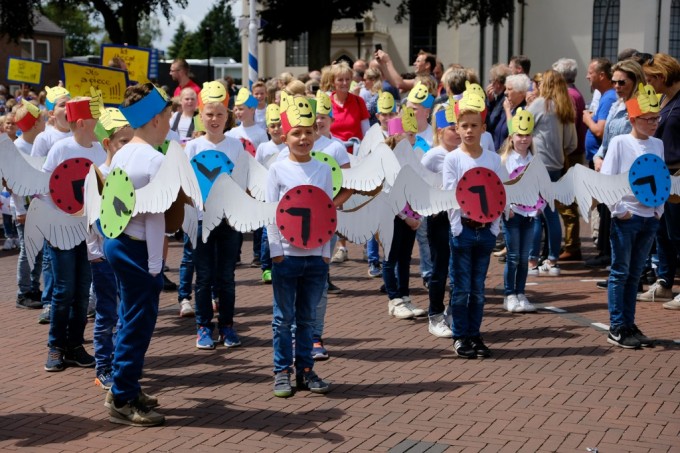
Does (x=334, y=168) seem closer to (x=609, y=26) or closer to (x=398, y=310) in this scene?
(x=398, y=310)

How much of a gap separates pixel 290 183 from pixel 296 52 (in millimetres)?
61864

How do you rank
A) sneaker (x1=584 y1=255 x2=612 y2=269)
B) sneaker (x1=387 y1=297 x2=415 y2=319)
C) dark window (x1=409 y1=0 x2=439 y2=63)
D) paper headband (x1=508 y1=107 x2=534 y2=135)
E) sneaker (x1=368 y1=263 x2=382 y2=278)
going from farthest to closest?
dark window (x1=409 y1=0 x2=439 y2=63) < sneaker (x1=584 y1=255 x2=612 y2=269) < sneaker (x1=368 y1=263 x2=382 y2=278) < paper headband (x1=508 y1=107 x2=534 y2=135) < sneaker (x1=387 y1=297 x2=415 y2=319)

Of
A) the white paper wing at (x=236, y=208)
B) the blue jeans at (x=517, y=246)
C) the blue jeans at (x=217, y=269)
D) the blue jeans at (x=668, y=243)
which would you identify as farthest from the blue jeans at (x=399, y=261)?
the blue jeans at (x=668, y=243)

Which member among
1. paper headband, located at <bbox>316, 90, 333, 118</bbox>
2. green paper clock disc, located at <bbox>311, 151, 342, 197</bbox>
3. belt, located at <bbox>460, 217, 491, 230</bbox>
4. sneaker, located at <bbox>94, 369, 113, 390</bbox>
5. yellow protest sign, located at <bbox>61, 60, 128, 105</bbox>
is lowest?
sneaker, located at <bbox>94, 369, 113, 390</bbox>

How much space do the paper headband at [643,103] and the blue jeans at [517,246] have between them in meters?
1.93

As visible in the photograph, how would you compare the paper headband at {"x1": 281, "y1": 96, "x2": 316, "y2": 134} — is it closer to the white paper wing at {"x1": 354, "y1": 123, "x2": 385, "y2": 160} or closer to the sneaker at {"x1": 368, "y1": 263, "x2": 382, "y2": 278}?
the white paper wing at {"x1": 354, "y1": 123, "x2": 385, "y2": 160}

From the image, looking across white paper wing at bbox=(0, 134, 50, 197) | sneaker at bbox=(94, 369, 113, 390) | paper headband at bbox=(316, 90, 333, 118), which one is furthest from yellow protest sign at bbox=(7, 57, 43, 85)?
sneaker at bbox=(94, 369, 113, 390)

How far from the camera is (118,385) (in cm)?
599

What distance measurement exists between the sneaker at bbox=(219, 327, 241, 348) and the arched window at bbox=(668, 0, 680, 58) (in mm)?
61238

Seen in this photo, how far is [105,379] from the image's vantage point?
22.4ft

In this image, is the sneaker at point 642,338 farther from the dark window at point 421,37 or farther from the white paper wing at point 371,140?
the dark window at point 421,37

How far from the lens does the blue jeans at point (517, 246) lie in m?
9.37

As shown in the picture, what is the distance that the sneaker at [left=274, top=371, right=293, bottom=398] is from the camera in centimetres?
656

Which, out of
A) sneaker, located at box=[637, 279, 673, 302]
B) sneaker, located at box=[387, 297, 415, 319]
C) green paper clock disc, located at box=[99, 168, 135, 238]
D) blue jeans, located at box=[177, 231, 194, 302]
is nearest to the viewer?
green paper clock disc, located at box=[99, 168, 135, 238]
